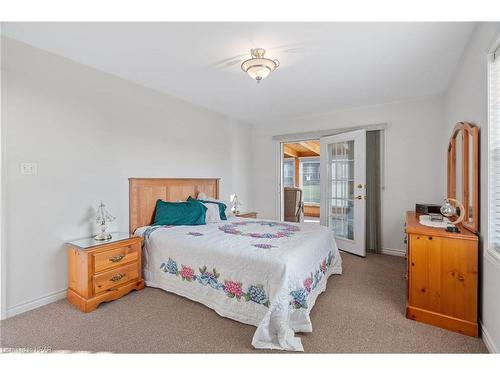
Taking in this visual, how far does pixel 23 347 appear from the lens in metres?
1.64

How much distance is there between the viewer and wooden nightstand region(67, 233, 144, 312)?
A: 2.10m

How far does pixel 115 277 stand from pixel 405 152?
4087 mm

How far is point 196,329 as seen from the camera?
1831 millimetres

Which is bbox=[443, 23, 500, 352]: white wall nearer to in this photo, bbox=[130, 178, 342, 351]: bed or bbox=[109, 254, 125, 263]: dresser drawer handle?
bbox=[130, 178, 342, 351]: bed

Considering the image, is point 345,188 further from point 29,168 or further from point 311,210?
point 311,210

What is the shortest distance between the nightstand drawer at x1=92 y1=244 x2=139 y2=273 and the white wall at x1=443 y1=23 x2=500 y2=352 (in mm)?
2854

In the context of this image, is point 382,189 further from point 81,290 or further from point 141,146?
point 81,290

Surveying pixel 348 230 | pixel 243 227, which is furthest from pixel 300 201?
pixel 243 227

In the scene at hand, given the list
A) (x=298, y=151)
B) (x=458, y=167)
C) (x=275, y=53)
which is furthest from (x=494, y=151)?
(x=298, y=151)

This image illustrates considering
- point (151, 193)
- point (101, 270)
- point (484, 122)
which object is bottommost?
point (101, 270)

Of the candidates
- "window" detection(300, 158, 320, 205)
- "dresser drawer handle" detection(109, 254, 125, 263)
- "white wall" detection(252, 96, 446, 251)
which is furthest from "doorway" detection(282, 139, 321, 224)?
"dresser drawer handle" detection(109, 254, 125, 263)

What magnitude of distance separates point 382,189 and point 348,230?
0.84 metres
